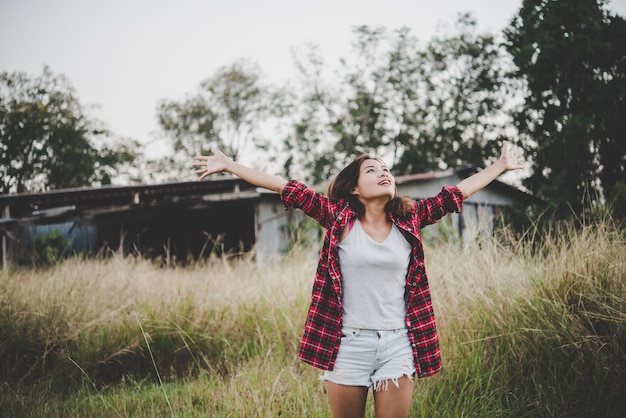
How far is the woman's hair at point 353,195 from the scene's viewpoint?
243 cm

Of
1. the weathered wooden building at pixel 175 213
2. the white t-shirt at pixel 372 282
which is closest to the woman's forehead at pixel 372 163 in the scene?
the white t-shirt at pixel 372 282

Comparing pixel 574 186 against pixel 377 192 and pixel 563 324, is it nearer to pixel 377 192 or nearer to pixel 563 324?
pixel 563 324

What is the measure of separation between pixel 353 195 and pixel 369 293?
60 centimetres

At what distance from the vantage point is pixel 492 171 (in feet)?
8.73

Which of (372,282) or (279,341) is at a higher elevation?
(372,282)

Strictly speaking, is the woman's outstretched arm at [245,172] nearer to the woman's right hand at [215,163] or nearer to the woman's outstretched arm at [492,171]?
the woman's right hand at [215,163]

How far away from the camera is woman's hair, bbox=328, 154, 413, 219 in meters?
2.43

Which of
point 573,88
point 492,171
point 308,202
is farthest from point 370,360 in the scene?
point 573,88

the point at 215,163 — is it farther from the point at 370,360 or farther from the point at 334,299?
the point at 370,360

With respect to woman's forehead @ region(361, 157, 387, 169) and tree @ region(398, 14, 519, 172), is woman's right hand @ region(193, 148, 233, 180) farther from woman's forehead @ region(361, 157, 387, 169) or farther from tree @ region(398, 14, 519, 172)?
tree @ region(398, 14, 519, 172)

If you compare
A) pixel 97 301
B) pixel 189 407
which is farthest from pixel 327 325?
pixel 97 301

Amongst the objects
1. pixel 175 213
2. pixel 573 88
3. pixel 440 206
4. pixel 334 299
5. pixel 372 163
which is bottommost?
pixel 175 213

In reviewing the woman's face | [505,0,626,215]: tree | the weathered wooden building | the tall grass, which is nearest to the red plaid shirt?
the woman's face

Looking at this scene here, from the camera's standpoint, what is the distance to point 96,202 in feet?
45.8
